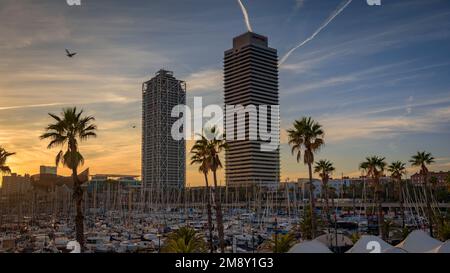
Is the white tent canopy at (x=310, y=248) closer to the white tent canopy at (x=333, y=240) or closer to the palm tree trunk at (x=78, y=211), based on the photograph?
the palm tree trunk at (x=78, y=211)

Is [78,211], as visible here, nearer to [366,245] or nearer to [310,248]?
[310,248]

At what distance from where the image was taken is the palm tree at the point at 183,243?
78.6 ft

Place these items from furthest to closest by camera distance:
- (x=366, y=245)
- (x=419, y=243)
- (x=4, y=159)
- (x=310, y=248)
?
(x=4, y=159) < (x=419, y=243) < (x=366, y=245) < (x=310, y=248)

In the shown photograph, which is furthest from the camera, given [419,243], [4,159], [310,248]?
[4,159]

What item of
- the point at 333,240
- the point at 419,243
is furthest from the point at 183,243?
the point at 333,240

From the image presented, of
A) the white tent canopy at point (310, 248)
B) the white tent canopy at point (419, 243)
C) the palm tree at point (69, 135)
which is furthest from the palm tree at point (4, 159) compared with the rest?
the white tent canopy at point (419, 243)

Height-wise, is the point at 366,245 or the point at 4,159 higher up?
the point at 4,159

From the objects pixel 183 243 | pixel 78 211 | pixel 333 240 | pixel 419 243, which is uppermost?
pixel 78 211

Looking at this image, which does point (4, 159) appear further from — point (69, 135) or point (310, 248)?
point (310, 248)

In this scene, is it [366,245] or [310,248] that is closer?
[310,248]

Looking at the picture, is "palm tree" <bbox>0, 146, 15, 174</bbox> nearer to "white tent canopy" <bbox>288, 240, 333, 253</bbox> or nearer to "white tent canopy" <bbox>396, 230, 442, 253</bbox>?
"white tent canopy" <bbox>288, 240, 333, 253</bbox>

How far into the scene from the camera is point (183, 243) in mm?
24094

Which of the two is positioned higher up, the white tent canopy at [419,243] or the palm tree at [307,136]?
the palm tree at [307,136]
